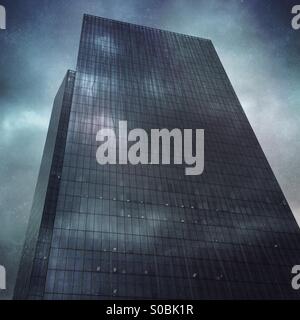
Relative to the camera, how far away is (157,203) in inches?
3132

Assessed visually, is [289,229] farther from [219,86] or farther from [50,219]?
[50,219]

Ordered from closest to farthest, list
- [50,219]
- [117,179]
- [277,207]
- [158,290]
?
[158,290]
[117,179]
[277,207]
[50,219]

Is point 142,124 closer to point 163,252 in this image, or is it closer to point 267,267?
point 163,252

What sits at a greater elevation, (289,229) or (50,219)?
(50,219)

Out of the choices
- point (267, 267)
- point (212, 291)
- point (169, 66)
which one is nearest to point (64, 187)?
point (212, 291)

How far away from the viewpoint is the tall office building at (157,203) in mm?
66500

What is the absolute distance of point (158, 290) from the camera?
64750 mm

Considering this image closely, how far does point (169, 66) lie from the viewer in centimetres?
11681

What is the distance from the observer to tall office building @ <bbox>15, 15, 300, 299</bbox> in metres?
66.5

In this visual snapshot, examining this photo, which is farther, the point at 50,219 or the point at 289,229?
the point at 50,219

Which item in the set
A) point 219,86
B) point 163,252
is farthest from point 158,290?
point 219,86
